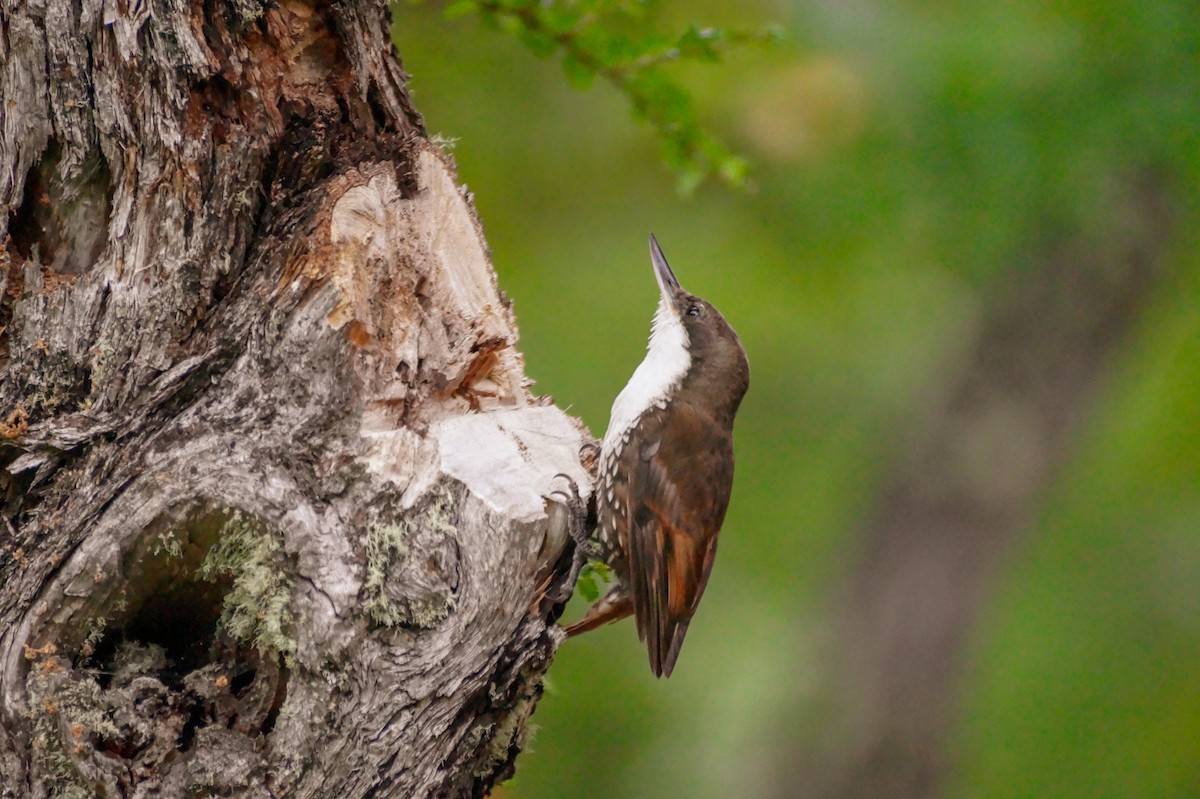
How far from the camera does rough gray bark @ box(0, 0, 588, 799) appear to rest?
213 cm

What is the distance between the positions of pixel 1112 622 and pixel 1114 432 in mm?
1345


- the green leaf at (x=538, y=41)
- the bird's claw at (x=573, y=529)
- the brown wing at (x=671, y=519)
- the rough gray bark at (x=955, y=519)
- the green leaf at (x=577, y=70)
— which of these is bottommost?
the rough gray bark at (x=955, y=519)

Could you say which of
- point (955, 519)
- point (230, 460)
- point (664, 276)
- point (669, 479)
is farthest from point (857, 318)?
point (230, 460)

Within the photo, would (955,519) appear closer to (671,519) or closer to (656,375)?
(656,375)

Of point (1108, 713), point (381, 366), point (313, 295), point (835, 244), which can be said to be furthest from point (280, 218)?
point (1108, 713)

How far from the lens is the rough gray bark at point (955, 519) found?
7055 mm

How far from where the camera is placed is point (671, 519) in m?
3.51

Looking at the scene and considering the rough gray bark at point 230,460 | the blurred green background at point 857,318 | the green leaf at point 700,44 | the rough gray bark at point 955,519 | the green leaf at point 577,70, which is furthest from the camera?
the rough gray bark at point 955,519

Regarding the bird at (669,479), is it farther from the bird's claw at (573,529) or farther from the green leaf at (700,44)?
the green leaf at (700,44)

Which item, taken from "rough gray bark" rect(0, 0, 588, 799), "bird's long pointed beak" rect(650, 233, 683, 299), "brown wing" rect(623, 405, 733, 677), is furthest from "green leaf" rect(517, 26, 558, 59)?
"brown wing" rect(623, 405, 733, 677)

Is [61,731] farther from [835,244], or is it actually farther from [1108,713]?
[1108,713]

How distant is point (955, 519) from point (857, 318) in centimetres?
162

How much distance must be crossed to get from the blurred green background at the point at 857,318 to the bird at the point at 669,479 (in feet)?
3.97

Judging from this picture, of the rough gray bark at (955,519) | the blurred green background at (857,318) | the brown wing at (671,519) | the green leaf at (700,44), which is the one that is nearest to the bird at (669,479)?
the brown wing at (671,519)
